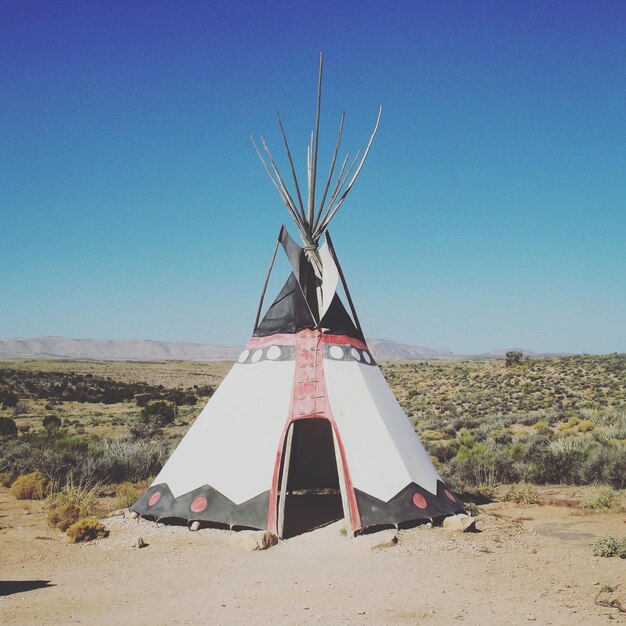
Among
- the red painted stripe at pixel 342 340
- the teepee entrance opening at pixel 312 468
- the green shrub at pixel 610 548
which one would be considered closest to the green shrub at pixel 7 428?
the teepee entrance opening at pixel 312 468

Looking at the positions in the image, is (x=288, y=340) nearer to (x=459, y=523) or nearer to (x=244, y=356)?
(x=244, y=356)

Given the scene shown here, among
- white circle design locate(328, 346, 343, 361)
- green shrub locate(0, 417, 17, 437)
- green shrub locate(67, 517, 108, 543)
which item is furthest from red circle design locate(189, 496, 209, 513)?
green shrub locate(0, 417, 17, 437)

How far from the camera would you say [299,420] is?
9664 mm

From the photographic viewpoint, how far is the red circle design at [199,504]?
339 inches

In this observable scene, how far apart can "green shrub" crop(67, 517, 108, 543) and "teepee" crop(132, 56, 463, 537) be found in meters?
0.71

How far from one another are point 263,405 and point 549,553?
468 cm

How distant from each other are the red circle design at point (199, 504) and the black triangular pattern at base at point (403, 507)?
228 cm

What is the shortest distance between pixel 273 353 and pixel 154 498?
9.88 ft

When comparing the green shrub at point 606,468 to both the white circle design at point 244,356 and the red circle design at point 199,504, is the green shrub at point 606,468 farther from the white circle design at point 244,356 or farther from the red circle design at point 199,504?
the red circle design at point 199,504

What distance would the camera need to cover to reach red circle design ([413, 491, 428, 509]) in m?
8.59

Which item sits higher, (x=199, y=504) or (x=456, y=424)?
(x=199, y=504)

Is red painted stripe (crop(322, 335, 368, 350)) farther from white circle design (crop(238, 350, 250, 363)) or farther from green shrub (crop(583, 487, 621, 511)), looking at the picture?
green shrub (crop(583, 487, 621, 511))

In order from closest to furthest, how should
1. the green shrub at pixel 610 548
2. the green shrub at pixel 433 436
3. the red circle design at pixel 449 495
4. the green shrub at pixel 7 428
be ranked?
the green shrub at pixel 610 548 → the red circle design at pixel 449 495 → the green shrub at pixel 433 436 → the green shrub at pixel 7 428

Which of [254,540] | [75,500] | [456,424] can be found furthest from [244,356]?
[456,424]
